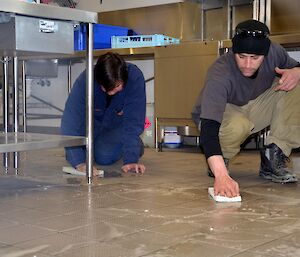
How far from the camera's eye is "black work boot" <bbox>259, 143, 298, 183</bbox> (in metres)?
2.27

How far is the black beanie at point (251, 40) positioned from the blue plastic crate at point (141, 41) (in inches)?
72.4

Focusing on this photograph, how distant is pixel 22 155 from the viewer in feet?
10.9

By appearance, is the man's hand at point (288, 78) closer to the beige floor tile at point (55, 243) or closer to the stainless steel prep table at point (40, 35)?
the stainless steel prep table at point (40, 35)

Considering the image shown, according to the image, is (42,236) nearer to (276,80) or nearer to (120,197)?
(120,197)

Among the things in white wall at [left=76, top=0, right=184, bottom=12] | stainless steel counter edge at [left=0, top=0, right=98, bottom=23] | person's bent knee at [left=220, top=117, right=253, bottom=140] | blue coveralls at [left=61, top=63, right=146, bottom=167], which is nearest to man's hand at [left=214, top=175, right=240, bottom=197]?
person's bent knee at [left=220, top=117, right=253, bottom=140]

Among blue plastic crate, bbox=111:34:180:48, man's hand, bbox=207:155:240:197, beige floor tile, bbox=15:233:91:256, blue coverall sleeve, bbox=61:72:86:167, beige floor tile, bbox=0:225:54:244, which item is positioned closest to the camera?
beige floor tile, bbox=15:233:91:256

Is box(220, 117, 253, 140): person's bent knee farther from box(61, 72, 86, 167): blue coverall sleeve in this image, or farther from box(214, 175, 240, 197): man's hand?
box(61, 72, 86, 167): blue coverall sleeve

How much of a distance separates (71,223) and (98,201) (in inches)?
13.0

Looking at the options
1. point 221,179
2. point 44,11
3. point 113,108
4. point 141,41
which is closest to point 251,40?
point 221,179

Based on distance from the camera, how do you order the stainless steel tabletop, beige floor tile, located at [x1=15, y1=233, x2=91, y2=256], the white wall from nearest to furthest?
beige floor tile, located at [x1=15, y1=233, x2=91, y2=256] < the stainless steel tabletop < the white wall

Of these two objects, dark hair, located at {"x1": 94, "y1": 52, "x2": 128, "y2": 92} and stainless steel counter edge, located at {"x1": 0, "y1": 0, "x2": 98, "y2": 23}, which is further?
dark hair, located at {"x1": 94, "y1": 52, "x2": 128, "y2": 92}

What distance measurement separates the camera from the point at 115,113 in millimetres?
2648

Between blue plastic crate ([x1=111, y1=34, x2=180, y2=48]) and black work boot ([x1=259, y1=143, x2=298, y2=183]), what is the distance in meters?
1.71

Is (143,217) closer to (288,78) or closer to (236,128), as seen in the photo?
(236,128)
